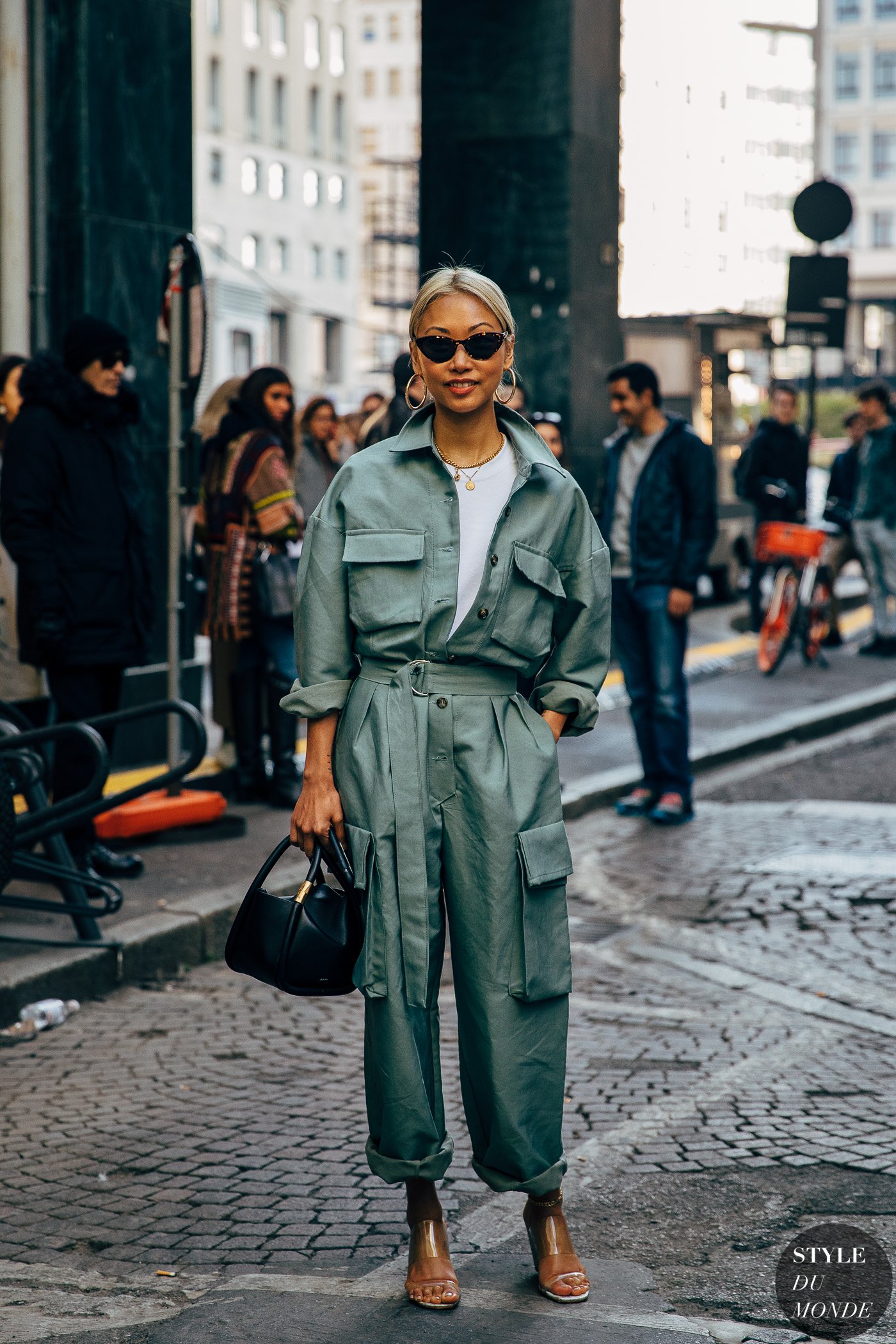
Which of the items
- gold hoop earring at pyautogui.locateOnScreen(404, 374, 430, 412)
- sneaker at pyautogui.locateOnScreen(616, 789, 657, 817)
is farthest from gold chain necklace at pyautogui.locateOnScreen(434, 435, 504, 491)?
sneaker at pyautogui.locateOnScreen(616, 789, 657, 817)

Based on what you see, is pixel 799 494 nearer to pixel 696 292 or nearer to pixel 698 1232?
pixel 696 292

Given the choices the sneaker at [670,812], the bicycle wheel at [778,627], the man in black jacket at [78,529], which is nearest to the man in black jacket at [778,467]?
the bicycle wheel at [778,627]

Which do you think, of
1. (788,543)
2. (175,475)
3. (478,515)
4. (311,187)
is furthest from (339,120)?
(478,515)

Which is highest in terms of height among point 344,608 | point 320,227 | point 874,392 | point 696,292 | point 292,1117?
point 320,227

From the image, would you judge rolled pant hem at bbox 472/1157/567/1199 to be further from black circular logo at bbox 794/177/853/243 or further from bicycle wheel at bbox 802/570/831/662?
black circular logo at bbox 794/177/853/243

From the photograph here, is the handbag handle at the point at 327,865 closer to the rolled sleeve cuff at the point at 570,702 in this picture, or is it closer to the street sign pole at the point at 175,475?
the rolled sleeve cuff at the point at 570,702

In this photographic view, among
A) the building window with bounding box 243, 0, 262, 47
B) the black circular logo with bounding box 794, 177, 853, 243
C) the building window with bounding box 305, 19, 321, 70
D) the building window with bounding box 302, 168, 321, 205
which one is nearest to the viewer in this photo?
the black circular logo with bounding box 794, 177, 853, 243

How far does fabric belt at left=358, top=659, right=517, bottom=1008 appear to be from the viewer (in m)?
3.35

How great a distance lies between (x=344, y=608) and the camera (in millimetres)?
3447

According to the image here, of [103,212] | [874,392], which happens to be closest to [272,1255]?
[103,212]

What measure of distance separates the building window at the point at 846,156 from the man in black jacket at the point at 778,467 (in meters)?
74.1

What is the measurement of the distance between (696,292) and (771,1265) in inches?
590

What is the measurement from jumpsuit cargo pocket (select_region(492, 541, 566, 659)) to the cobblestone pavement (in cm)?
127

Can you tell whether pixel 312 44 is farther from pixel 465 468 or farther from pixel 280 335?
pixel 465 468
